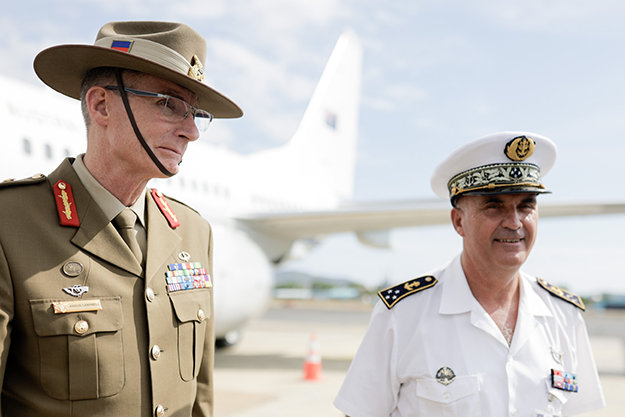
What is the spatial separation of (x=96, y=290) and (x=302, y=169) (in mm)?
12282

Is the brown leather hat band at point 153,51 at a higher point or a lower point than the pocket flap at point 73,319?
higher

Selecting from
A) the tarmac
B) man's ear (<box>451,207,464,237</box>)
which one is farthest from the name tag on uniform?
the tarmac

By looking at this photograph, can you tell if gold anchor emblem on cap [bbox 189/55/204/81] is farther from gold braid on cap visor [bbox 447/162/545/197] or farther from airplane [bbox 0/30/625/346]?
airplane [bbox 0/30/625/346]

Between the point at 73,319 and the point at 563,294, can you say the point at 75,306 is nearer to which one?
the point at 73,319

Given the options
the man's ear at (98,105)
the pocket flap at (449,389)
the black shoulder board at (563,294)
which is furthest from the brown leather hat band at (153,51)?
the black shoulder board at (563,294)

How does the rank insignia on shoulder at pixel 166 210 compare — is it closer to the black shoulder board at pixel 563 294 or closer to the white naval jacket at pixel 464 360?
the white naval jacket at pixel 464 360

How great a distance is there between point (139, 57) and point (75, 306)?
0.74 meters

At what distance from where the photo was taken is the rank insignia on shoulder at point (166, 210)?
68.6 inches

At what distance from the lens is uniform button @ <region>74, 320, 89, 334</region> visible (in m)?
1.37

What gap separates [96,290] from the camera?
1.43 metres

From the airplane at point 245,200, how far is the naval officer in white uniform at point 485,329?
4.77 m

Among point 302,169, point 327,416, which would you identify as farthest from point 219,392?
point 302,169

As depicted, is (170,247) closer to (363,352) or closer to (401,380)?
(363,352)

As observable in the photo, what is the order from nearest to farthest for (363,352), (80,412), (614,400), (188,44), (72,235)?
(80,412)
(72,235)
(188,44)
(363,352)
(614,400)
